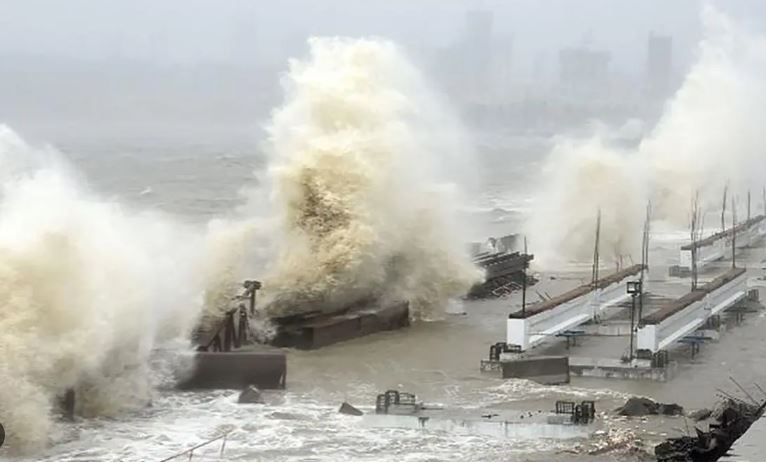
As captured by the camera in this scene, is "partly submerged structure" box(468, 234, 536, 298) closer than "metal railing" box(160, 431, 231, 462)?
No

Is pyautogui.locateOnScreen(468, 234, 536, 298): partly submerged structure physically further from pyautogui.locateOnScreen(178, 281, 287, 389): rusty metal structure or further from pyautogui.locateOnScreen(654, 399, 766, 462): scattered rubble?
pyautogui.locateOnScreen(654, 399, 766, 462): scattered rubble

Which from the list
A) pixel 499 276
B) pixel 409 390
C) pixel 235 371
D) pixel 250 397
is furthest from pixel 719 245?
pixel 250 397

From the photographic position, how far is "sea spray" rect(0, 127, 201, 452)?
1546cm

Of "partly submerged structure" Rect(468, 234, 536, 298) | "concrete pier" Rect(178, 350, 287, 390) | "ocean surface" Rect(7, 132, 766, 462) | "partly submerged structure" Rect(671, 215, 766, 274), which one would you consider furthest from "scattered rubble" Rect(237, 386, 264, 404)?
"partly submerged structure" Rect(671, 215, 766, 274)

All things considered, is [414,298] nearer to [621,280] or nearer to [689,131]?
[621,280]

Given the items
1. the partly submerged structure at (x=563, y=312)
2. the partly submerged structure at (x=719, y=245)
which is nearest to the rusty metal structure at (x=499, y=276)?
the partly submerged structure at (x=563, y=312)

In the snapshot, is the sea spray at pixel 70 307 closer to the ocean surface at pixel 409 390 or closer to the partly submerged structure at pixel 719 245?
the ocean surface at pixel 409 390

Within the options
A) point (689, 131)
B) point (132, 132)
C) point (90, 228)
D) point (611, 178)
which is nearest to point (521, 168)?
point (689, 131)

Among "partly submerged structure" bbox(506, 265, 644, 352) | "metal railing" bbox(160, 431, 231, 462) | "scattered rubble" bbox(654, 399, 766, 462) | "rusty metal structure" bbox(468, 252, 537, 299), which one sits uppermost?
"rusty metal structure" bbox(468, 252, 537, 299)

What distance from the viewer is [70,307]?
1695 cm

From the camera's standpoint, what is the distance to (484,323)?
24703 mm

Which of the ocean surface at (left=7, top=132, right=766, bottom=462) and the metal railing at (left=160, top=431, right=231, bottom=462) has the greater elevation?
the ocean surface at (left=7, top=132, right=766, bottom=462)

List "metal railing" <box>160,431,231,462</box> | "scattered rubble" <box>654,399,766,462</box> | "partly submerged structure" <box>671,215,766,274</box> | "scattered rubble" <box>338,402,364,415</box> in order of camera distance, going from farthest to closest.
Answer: "partly submerged structure" <box>671,215,766,274</box> → "scattered rubble" <box>338,402,364,415</box> → "metal railing" <box>160,431,231,462</box> → "scattered rubble" <box>654,399,766,462</box>

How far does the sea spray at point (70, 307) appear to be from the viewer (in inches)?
609
